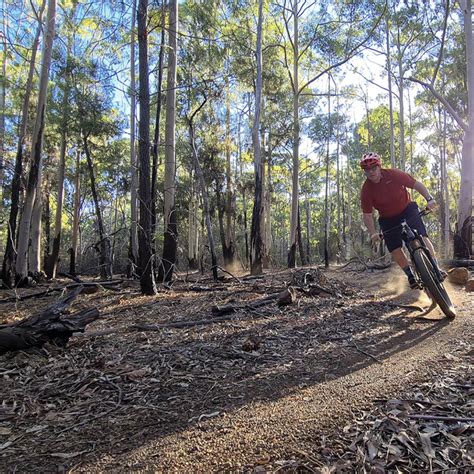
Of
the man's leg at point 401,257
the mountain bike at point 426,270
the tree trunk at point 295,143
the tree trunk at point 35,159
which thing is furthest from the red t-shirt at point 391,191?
the tree trunk at point 295,143

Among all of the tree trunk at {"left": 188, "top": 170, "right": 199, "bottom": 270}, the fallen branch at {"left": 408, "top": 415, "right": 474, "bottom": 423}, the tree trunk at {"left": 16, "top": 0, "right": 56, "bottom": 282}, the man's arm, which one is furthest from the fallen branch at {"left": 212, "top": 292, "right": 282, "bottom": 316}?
the tree trunk at {"left": 188, "top": 170, "right": 199, "bottom": 270}

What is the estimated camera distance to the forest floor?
71.1 inches

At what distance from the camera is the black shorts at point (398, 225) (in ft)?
15.3

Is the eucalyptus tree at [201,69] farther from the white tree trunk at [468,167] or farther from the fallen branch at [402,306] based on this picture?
the white tree trunk at [468,167]

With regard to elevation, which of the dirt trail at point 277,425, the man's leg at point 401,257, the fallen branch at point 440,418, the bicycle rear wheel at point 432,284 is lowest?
the dirt trail at point 277,425

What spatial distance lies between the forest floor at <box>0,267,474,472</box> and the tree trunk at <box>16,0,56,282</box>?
6357 mm

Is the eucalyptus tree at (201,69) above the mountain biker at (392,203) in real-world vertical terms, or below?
above

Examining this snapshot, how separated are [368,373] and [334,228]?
47045mm

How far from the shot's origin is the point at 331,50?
17844 millimetres

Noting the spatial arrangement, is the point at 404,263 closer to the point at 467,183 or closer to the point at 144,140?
the point at 144,140

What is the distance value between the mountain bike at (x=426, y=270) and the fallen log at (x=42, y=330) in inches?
145

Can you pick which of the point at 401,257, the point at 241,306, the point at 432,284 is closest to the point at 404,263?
the point at 401,257

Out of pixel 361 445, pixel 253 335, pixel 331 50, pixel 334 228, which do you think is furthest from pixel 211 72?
pixel 334 228

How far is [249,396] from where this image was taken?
2553mm
